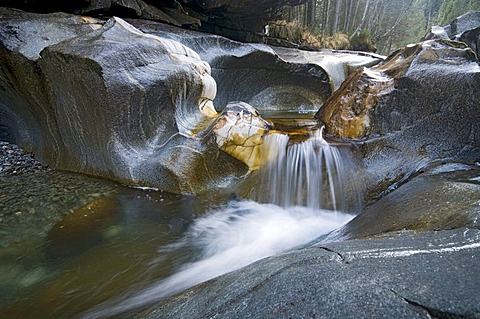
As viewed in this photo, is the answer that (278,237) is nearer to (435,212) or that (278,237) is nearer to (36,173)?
(435,212)

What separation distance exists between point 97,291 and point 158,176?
1.92 m

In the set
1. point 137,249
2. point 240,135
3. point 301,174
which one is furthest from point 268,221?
point 137,249

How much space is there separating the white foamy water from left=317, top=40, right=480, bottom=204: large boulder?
0.85 meters

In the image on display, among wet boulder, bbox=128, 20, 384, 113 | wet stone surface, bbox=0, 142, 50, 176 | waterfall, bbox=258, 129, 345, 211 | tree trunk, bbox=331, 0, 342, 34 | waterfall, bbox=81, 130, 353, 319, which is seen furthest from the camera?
tree trunk, bbox=331, 0, 342, 34

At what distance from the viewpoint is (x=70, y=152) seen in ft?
15.7

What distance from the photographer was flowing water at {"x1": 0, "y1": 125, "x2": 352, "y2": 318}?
245cm

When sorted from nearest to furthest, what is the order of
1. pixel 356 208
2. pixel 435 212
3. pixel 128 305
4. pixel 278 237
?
pixel 435 212 < pixel 128 305 < pixel 278 237 < pixel 356 208

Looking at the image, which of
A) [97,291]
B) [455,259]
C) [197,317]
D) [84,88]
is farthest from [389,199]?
[84,88]

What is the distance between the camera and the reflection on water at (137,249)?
2.43 metres

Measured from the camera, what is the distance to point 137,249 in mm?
3109

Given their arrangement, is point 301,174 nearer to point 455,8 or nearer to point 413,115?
point 413,115

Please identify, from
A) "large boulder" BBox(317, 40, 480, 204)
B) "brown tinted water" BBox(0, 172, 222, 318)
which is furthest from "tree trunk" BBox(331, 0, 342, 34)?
"brown tinted water" BBox(0, 172, 222, 318)

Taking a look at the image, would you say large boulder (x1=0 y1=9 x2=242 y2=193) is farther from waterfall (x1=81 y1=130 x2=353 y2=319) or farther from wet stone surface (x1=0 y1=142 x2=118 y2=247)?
waterfall (x1=81 y1=130 x2=353 y2=319)

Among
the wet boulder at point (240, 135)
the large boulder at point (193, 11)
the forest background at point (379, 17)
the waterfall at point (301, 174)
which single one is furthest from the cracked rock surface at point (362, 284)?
the forest background at point (379, 17)
